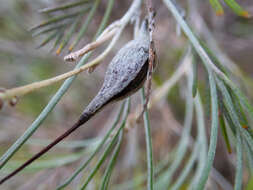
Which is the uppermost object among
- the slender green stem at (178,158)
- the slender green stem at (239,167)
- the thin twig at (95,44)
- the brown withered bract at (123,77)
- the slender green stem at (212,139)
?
the thin twig at (95,44)

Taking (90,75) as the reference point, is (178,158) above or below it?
below

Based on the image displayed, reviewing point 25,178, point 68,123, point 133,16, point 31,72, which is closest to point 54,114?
point 68,123

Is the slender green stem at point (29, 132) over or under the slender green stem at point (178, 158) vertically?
over

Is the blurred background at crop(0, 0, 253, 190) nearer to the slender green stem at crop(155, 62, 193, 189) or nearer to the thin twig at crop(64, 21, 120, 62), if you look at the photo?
the slender green stem at crop(155, 62, 193, 189)

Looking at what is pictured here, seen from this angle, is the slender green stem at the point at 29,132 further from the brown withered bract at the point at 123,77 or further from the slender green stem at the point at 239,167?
the slender green stem at the point at 239,167

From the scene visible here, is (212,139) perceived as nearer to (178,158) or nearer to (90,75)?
(178,158)

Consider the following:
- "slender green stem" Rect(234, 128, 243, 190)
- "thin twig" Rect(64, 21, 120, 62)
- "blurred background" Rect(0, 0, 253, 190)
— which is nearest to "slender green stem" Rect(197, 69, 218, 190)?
"slender green stem" Rect(234, 128, 243, 190)

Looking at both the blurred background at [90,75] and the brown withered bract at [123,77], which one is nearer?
the brown withered bract at [123,77]

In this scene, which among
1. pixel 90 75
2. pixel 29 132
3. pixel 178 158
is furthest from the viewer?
pixel 90 75

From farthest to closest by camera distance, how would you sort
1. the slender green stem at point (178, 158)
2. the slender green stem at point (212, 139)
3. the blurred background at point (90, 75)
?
the blurred background at point (90, 75) < the slender green stem at point (178, 158) < the slender green stem at point (212, 139)

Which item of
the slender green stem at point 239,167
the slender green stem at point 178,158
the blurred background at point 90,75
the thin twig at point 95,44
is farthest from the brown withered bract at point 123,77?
the blurred background at point 90,75

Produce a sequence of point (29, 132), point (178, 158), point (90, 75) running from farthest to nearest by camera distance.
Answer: point (90, 75) < point (178, 158) < point (29, 132)

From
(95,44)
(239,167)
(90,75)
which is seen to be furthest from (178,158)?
(90,75)
